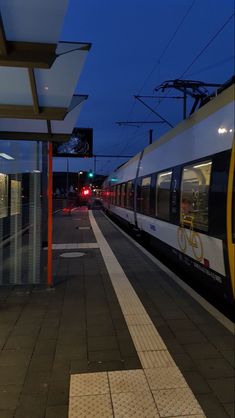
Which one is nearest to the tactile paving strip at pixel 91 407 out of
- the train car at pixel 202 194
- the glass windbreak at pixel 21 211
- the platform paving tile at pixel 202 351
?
the platform paving tile at pixel 202 351

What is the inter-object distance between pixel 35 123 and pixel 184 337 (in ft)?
13.2

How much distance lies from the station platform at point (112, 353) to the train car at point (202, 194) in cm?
67

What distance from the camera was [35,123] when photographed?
7.27 metres

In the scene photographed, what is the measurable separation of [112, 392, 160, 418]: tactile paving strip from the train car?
2267 millimetres

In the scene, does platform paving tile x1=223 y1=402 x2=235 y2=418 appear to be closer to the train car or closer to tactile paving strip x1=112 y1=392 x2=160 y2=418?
tactile paving strip x1=112 y1=392 x2=160 y2=418

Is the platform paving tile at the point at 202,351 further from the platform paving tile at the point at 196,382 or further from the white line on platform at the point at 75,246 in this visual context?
the white line on platform at the point at 75,246

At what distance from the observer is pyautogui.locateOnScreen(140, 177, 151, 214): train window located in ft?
44.0

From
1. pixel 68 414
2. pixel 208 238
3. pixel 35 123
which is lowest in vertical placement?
pixel 68 414

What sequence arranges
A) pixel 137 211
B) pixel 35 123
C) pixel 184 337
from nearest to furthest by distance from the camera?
pixel 184 337
pixel 35 123
pixel 137 211

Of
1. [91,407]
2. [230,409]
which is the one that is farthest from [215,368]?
[91,407]

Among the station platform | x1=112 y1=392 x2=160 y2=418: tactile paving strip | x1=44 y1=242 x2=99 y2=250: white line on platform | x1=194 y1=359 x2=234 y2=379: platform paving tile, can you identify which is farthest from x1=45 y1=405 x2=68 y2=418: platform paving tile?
x1=44 y1=242 x2=99 y2=250: white line on platform

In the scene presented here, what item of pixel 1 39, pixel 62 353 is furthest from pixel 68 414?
pixel 1 39

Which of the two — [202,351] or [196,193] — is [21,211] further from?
[202,351]

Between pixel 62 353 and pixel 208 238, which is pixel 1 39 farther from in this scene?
pixel 208 238
